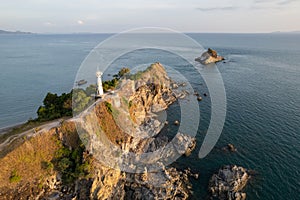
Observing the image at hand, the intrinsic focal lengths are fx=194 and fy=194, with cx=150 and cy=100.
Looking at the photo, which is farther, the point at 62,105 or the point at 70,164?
the point at 62,105

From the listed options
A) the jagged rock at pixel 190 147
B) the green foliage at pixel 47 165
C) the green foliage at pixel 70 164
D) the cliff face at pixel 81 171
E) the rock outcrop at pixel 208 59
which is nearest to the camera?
the cliff face at pixel 81 171

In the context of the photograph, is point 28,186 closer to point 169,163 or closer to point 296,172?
point 169,163

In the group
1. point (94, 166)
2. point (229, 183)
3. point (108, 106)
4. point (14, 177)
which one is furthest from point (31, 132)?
point (229, 183)

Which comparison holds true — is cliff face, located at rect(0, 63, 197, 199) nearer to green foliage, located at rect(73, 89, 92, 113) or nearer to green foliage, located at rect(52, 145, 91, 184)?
green foliage, located at rect(52, 145, 91, 184)

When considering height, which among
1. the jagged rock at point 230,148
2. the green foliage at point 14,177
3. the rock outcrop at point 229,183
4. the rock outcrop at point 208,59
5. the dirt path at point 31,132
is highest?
the rock outcrop at point 208,59

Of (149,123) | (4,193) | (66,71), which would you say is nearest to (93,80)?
(66,71)

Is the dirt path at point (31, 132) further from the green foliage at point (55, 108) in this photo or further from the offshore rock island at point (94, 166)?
the green foliage at point (55, 108)

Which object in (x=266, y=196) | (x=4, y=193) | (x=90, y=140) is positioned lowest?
(x=266, y=196)

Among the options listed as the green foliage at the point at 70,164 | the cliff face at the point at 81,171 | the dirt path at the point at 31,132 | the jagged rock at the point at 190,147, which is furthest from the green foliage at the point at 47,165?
the jagged rock at the point at 190,147

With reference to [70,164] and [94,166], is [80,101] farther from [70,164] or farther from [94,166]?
[94,166]
